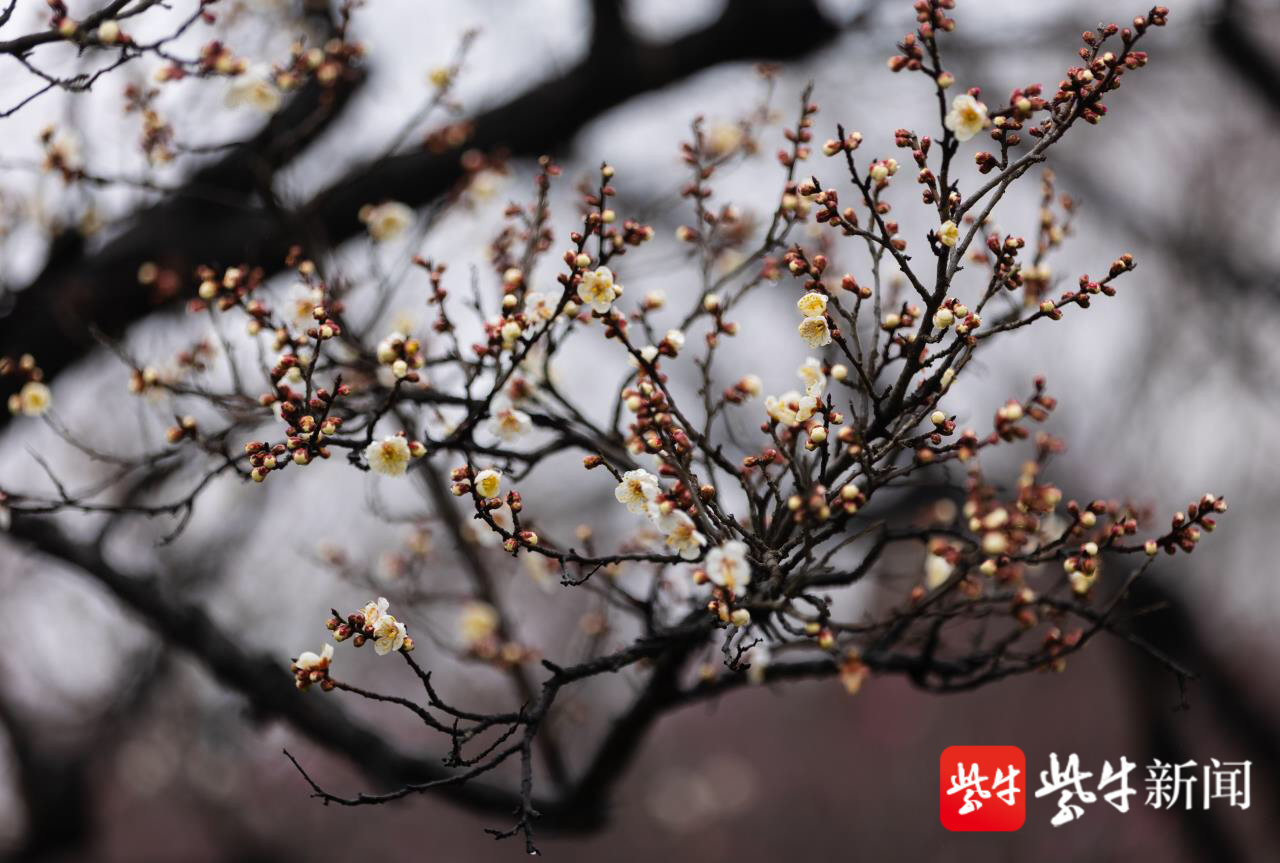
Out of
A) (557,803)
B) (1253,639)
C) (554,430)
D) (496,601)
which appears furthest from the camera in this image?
(1253,639)

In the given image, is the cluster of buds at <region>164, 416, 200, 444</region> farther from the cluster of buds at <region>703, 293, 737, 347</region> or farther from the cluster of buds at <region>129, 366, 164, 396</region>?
the cluster of buds at <region>703, 293, 737, 347</region>

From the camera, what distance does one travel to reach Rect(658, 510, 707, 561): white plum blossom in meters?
1.86

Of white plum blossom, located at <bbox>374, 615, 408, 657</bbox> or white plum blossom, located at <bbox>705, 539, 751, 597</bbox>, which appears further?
white plum blossom, located at <bbox>374, 615, 408, 657</bbox>

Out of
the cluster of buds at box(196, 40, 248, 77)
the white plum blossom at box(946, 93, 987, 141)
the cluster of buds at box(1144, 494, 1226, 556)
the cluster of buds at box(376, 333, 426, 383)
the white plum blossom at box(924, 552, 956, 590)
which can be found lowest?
the cluster of buds at box(1144, 494, 1226, 556)

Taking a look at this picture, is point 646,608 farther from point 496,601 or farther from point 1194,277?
point 1194,277

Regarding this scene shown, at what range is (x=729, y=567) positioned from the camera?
1.78 m

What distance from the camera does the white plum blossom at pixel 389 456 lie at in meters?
2.14

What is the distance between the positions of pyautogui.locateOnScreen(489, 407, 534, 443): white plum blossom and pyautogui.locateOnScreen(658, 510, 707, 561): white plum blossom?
2.10ft

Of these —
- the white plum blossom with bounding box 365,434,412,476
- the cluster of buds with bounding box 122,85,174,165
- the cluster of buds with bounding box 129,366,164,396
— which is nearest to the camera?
the white plum blossom with bounding box 365,434,412,476

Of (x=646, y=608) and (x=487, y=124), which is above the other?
(x=487, y=124)

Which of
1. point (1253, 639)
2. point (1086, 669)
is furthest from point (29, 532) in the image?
point (1086, 669)

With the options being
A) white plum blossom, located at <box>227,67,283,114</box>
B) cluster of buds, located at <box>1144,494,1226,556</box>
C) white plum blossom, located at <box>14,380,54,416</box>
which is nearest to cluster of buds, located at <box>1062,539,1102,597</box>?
cluster of buds, located at <box>1144,494,1226,556</box>

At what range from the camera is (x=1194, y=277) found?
7.23 metres

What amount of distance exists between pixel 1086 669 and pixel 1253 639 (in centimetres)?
269
